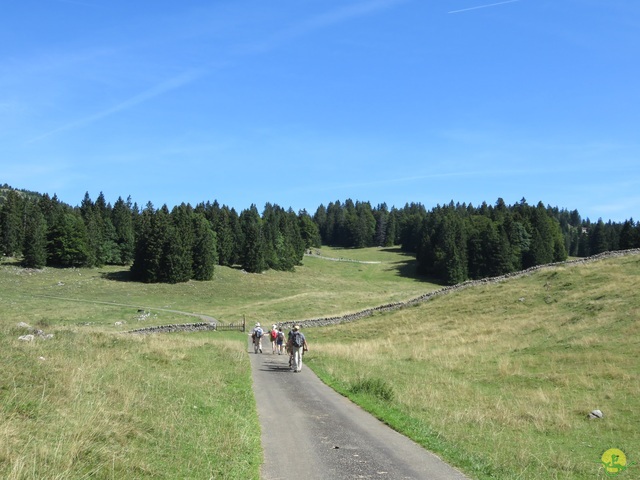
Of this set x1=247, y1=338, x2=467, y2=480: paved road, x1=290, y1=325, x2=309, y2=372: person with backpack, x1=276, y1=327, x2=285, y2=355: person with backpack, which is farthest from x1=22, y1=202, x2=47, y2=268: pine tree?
x1=247, y1=338, x2=467, y2=480: paved road

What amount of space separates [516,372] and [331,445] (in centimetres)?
1501

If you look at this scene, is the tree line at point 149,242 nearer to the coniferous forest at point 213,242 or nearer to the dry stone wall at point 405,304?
the coniferous forest at point 213,242

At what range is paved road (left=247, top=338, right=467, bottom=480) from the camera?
802 centimetres

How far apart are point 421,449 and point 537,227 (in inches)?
4532

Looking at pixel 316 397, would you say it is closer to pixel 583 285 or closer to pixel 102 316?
pixel 583 285

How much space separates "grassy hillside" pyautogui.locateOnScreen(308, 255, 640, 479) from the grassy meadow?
0.08 metres

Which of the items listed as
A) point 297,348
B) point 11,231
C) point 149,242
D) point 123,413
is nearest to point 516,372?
point 297,348

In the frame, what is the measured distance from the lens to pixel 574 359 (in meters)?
23.0

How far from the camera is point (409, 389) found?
18.0m

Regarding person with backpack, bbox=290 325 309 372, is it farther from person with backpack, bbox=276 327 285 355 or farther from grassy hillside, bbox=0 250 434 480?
person with backpack, bbox=276 327 285 355

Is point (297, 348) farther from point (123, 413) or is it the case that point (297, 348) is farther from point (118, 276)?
point (118, 276)

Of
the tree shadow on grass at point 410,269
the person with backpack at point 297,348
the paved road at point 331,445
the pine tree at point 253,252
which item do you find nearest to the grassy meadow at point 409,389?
the paved road at point 331,445

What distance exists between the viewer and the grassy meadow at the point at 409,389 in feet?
24.8

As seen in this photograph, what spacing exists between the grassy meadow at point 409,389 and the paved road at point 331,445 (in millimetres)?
410
